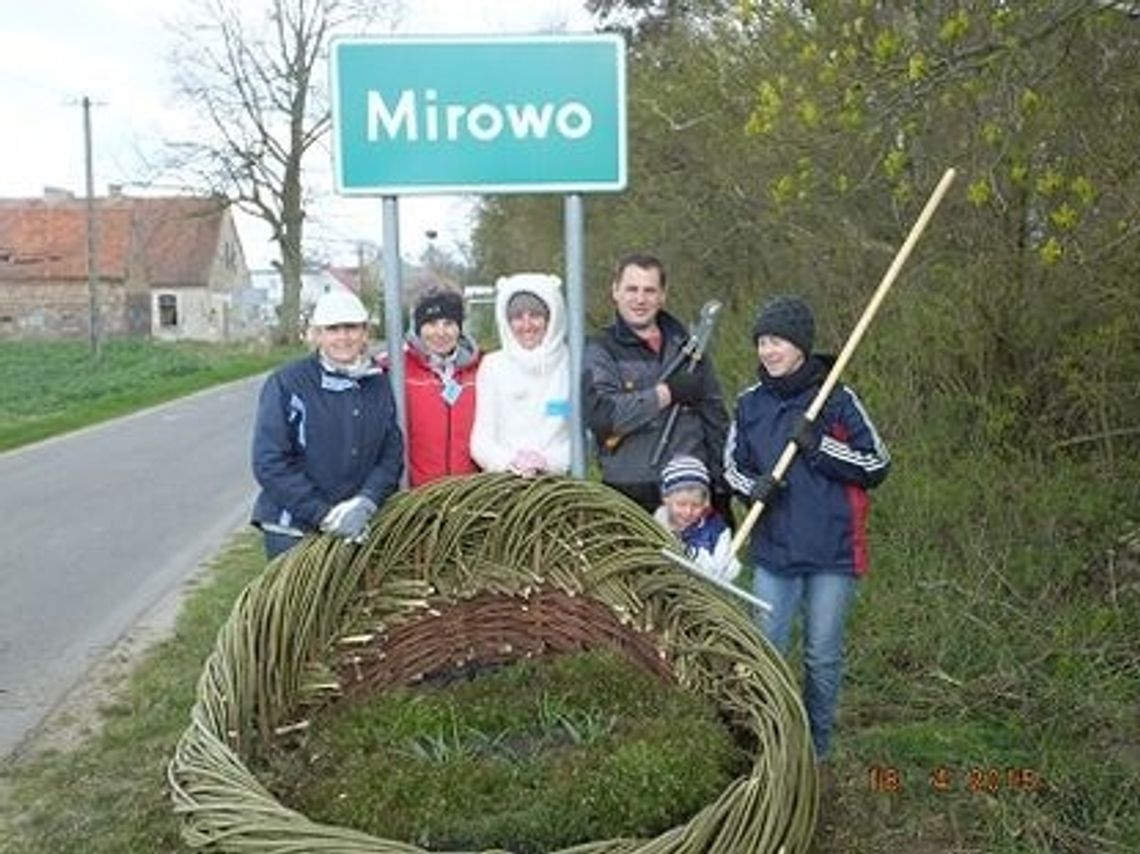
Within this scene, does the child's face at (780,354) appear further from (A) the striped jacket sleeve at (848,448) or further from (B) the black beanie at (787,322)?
(A) the striped jacket sleeve at (848,448)

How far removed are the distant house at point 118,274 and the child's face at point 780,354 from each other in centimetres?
6240

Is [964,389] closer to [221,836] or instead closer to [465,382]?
[465,382]

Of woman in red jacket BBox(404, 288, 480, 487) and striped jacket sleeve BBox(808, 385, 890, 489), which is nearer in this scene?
striped jacket sleeve BBox(808, 385, 890, 489)

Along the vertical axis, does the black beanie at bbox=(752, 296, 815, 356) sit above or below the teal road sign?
below

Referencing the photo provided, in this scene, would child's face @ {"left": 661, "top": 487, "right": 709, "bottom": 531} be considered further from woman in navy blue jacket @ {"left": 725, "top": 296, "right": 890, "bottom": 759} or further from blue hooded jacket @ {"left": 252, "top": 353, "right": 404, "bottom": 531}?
blue hooded jacket @ {"left": 252, "top": 353, "right": 404, "bottom": 531}

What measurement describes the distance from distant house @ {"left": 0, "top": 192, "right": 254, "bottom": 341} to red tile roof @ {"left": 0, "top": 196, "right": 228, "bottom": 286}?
5cm

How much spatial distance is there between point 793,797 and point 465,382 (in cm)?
222

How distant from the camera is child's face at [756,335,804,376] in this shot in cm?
435

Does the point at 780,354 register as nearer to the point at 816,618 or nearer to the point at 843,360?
the point at 843,360

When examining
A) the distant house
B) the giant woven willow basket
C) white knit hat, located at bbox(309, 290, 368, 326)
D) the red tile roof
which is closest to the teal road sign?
white knit hat, located at bbox(309, 290, 368, 326)

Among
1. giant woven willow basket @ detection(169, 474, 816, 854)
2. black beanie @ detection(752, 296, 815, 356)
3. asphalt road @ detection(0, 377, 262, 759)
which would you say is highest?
black beanie @ detection(752, 296, 815, 356)

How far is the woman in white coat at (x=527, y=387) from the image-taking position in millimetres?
4516
